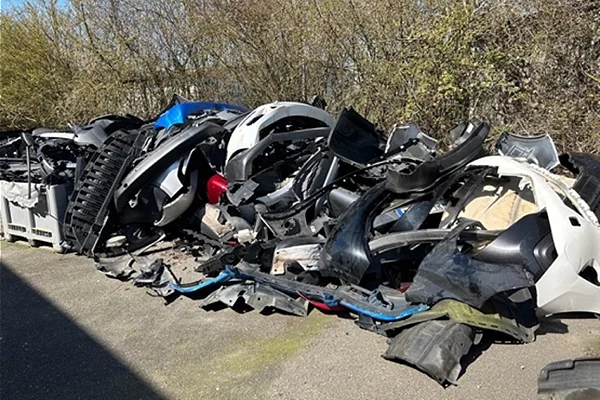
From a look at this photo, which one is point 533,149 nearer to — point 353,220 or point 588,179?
point 588,179

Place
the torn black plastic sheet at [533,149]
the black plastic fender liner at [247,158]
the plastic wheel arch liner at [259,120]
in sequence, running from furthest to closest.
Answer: the plastic wheel arch liner at [259,120] < the black plastic fender liner at [247,158] < the torn black plastic sheet at [533,149]

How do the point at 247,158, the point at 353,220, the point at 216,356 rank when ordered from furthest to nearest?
the point at 247,158, the point at 353,220, the point at 216,356

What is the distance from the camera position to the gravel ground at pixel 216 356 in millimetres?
2510

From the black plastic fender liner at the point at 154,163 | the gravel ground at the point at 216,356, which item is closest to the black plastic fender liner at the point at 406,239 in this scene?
the gravel ground at the point at 216,356

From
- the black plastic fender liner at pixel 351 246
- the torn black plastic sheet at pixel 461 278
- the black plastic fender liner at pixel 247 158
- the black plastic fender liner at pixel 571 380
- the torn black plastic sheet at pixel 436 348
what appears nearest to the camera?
the black plastic fender liner at pixel 571 380

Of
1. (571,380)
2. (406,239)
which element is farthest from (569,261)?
(406,239)

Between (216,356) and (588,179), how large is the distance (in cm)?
289

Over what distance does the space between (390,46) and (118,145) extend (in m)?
3.97

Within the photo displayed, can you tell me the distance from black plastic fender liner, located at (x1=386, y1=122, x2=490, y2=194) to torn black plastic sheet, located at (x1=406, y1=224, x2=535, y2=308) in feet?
2.55

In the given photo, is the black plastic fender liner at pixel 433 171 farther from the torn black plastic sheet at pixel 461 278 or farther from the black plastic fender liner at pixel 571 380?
the black plastic fender liner at pixel 571 380

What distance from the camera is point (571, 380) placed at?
219cm

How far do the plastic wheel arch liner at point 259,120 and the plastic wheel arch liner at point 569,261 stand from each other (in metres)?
2.71

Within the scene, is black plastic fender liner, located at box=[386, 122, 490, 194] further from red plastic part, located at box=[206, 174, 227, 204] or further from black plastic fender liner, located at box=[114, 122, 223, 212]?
black plastic fender liner, located at box=[114, 122, 223, 212]

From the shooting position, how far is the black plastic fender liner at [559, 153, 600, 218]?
3.32 metres
